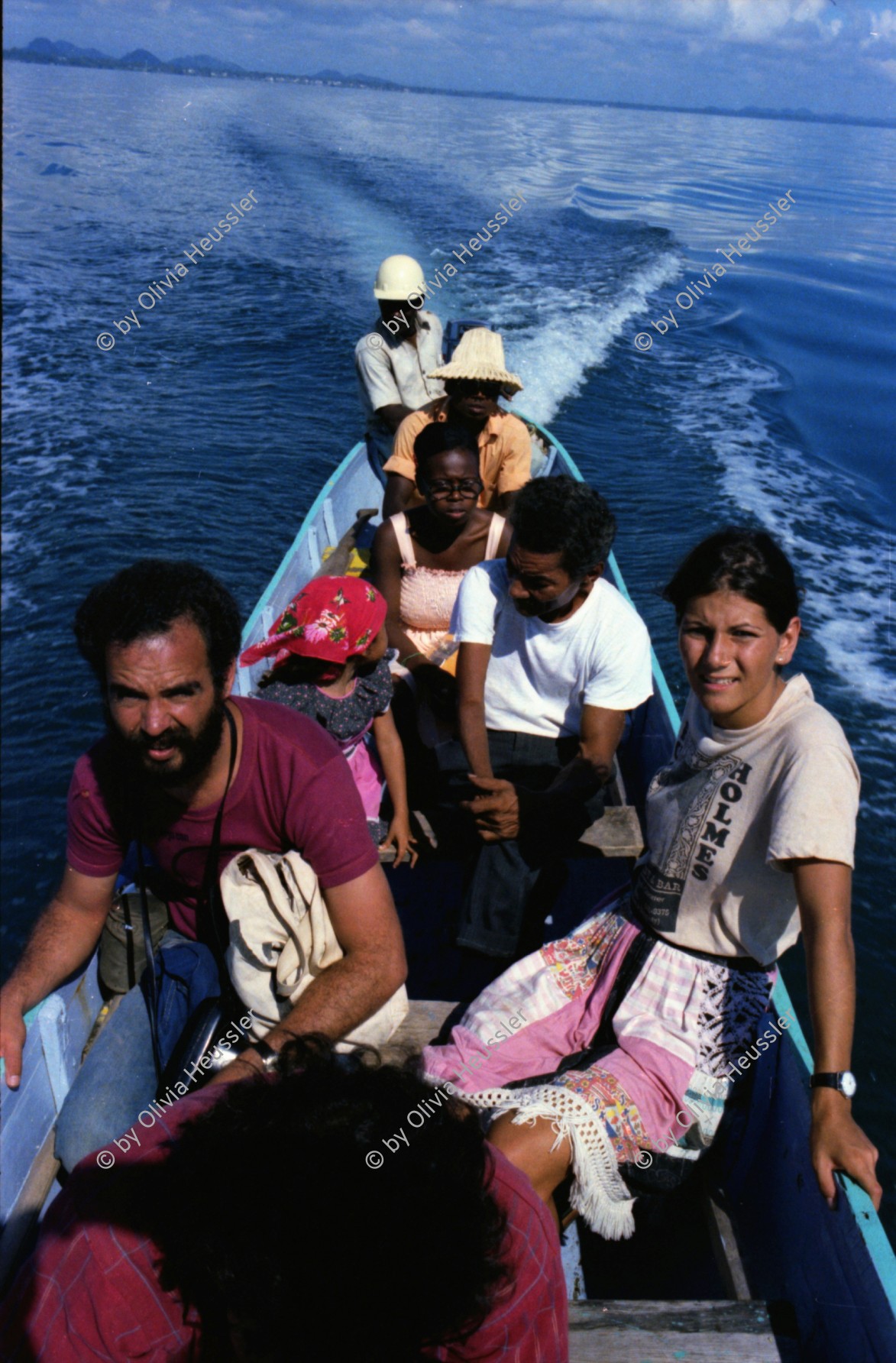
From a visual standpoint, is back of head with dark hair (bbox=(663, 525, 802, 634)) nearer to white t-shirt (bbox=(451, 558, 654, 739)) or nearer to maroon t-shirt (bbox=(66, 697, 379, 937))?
white t-shirt (bbox=(451, 558, 654, 739))

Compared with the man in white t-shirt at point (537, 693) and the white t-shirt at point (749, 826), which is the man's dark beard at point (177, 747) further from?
the white t-shirt at point (749, 826)

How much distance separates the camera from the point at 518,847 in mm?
2662

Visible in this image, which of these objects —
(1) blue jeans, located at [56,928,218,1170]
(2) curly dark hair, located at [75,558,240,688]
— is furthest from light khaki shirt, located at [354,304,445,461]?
(1) blue jeans, located at [56,928,218,1170]

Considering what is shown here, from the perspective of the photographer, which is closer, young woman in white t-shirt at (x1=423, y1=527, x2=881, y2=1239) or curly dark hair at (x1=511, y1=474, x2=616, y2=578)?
young woman in white t-shirt at (x1=423, y1=527, x2=881, y2=1239)

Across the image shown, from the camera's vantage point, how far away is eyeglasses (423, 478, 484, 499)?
3201mm

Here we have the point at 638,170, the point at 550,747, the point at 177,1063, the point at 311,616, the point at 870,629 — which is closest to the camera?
the point at 177,1063

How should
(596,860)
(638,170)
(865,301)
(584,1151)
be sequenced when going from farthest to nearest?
(638,170), (865,301), (596,860), (584,1151)

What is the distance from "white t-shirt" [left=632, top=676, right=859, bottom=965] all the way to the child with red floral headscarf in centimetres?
95

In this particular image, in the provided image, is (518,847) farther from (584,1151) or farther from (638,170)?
(638,170)

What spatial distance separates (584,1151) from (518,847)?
3.18 feet

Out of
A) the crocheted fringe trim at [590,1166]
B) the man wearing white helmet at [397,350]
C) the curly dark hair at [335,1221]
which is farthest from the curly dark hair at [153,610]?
the man wearing white helmet at [397,350]

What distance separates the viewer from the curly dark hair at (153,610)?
6.12 ft

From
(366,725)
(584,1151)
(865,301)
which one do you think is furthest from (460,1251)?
(865,301)

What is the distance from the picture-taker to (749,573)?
1.90 metres
